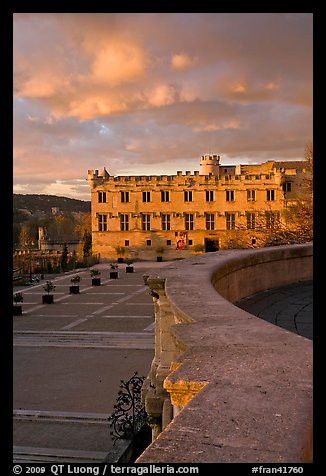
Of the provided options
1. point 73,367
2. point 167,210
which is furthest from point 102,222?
point 73,367

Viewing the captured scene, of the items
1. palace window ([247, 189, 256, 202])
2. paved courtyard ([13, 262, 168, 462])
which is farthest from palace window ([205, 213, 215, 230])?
paved courtyard ([13, 262, 168, 462])

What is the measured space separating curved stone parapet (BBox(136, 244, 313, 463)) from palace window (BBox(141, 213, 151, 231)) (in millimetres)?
45491

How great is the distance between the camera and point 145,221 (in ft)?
164

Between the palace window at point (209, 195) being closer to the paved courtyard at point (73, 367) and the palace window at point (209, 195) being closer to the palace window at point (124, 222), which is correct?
the palace window at point (124, 222)

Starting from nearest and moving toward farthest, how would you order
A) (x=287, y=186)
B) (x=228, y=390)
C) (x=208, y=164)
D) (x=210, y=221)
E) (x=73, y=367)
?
(x=228, y=390), (x=73, y=367), (x=287, y=186), (x=210, y=221), (x=208, y=164)

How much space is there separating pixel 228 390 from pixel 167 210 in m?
47.9

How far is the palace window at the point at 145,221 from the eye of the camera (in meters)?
49.7

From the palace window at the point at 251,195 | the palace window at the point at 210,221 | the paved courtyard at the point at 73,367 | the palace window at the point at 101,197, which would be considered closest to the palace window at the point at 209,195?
the palace window at the point at 210,221

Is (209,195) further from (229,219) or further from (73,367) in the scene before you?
(73,367)

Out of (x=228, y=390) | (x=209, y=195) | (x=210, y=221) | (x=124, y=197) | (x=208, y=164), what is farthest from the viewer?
(x=208, y=164)

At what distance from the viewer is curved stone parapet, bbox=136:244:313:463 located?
5.14 feet

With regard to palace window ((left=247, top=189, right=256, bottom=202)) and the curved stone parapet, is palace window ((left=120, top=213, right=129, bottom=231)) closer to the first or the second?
palace window ((left=247, top=189, right=256, bottom=202))

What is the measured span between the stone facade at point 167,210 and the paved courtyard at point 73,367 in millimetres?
23161
